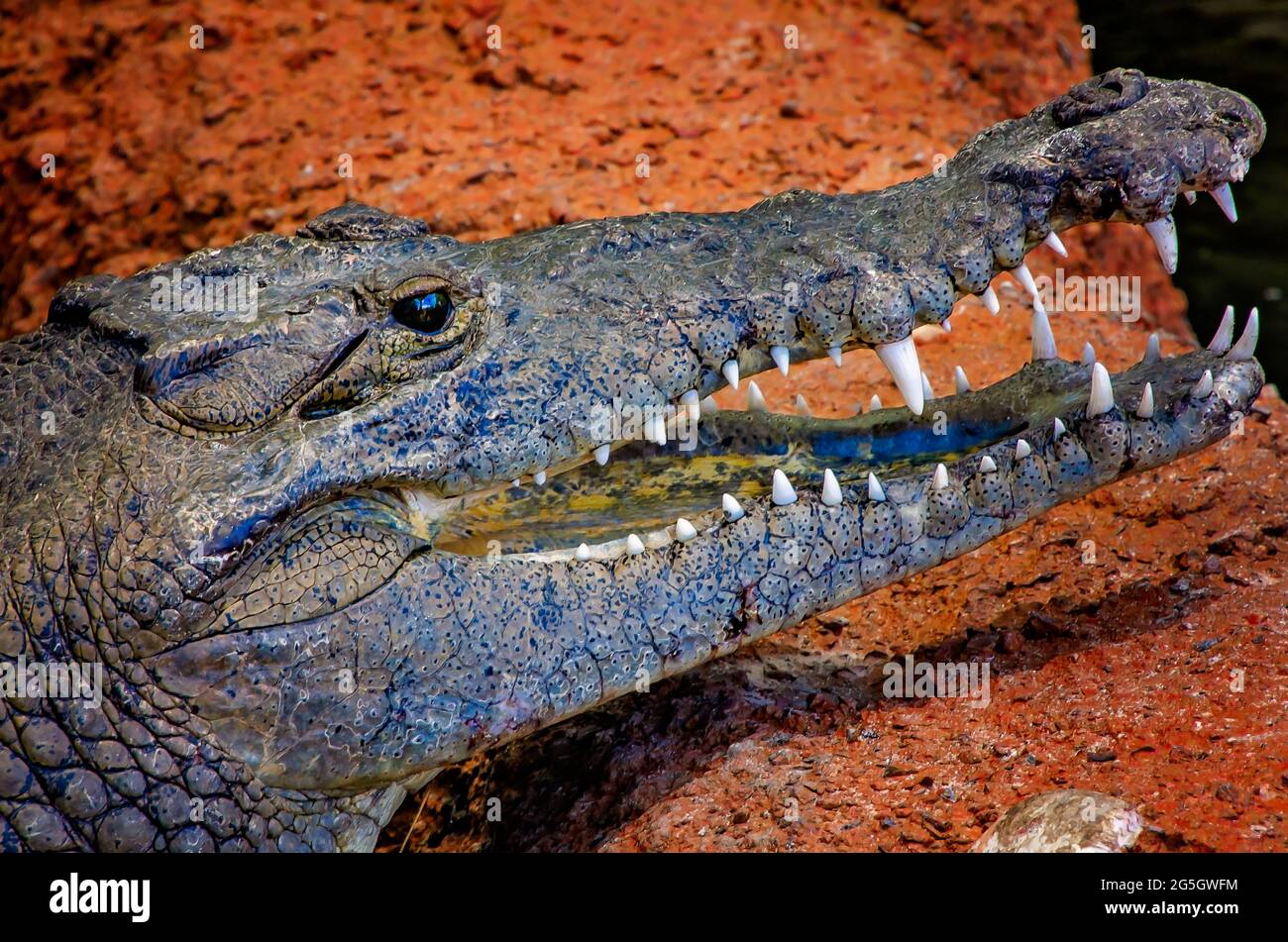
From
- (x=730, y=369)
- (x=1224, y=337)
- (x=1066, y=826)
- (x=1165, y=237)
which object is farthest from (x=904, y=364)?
(x=1066, y=826)

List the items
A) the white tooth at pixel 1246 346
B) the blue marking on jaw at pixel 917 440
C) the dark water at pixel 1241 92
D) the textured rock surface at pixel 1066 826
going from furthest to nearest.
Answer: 1. the dark water at pixel 1241 92
2. the blue marking on jaw at pixel 917 440
3. the white tooth at pixel 1246 346
4. the textured rock surface at pixel 1066 826

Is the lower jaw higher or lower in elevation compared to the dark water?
lower

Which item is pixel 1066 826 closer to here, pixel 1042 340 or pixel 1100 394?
pixel 1100 394

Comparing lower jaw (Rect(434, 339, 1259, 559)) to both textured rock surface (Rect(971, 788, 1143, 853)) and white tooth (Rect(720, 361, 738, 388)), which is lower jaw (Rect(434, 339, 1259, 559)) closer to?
white tooth (Rect(720, 361, 738, 388))

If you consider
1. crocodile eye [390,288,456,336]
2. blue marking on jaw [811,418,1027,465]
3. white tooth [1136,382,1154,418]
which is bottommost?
blue marking on jaw [811,418,1027,465]

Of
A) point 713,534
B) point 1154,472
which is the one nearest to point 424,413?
point 713,534

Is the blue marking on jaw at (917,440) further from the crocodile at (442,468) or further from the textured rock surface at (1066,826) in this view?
the textured rock surface at (1066,826)

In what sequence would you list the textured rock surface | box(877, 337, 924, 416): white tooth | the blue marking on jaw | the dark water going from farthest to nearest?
the dark water < the blue marking on jaw < box(877, 337, 924, 416): white tooth < the textured rock surface

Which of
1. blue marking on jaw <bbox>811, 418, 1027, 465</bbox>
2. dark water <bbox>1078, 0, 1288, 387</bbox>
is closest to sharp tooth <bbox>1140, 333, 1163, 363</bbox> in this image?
blue marking on jaw <bbox>811, 418, 1027, 465</bbox>

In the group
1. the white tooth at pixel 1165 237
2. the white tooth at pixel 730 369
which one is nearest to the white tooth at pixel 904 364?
the white tooth at pixel 730 369

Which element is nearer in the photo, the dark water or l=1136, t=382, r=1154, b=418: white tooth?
l=1136, t=382, r=1154, b=418: white tooth
